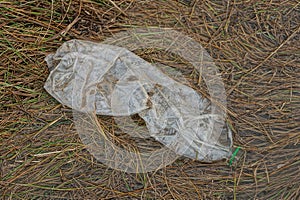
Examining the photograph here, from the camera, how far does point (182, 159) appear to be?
4.93 ft

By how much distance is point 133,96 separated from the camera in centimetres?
150

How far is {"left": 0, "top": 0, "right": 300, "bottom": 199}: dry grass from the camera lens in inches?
58.9

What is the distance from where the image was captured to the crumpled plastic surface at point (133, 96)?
59.1 inches

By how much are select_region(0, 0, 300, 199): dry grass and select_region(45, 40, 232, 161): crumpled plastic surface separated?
6 cm

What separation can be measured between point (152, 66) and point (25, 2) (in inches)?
24.2

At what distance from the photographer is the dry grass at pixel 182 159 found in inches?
58.9

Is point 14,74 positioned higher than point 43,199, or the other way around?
point 14,74

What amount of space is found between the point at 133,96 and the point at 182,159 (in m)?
0.33

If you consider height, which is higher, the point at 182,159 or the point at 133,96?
the point at 133,96

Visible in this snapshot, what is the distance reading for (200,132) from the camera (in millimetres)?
1502

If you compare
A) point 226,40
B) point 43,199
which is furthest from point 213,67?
point 43,199

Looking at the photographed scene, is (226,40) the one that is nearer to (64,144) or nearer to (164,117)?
(164,117)

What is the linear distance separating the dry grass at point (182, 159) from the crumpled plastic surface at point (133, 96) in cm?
6

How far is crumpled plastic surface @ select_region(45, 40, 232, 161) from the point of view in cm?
150
